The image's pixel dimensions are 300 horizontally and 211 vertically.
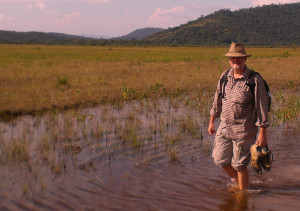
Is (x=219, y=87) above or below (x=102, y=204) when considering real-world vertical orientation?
above

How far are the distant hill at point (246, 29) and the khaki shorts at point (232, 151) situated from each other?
125 meters

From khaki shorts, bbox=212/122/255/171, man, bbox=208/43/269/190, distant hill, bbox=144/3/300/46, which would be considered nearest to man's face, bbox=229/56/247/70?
man, bbox=208/43/269/190

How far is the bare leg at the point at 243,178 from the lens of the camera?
12.9 ft

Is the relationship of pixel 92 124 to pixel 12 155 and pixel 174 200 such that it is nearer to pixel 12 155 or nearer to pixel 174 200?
pixel 12 155

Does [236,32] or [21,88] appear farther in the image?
[236,32]

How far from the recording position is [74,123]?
7.14 m

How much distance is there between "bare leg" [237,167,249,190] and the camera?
392 centimetres

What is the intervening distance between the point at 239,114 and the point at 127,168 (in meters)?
1.92

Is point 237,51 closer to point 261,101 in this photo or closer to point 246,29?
point 261,101

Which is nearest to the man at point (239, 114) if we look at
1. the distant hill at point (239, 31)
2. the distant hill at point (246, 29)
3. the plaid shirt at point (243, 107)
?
the plaid shirt at point (243, 107)

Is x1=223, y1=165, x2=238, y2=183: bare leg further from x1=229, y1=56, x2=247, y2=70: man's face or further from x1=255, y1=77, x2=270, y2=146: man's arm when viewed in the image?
x1=229, y1=56, x2=247, y2=70: man's face

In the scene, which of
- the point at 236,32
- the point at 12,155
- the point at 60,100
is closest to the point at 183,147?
the point at 12,155

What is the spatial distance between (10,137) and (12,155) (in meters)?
1.09

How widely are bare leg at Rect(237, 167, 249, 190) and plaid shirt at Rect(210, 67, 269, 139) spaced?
448 mm
